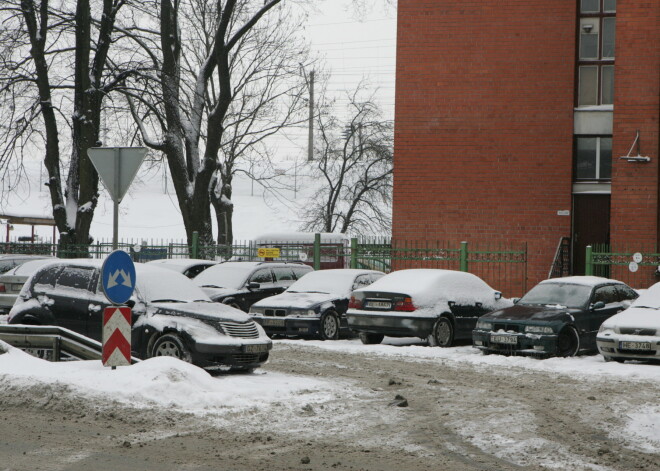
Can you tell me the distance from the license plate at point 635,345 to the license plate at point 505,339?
172 centimetres

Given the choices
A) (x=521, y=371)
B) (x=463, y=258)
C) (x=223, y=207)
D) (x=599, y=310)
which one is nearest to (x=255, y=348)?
(x=521, y=371)

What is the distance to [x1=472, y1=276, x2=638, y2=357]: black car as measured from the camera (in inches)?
637

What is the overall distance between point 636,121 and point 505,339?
42.8 ft

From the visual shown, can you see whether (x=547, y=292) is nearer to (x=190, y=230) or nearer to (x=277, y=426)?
(x=277, y=426)

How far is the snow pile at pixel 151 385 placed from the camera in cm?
1033

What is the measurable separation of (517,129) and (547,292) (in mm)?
12151

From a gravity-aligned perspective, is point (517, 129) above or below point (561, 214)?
above

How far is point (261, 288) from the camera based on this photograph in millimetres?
21422

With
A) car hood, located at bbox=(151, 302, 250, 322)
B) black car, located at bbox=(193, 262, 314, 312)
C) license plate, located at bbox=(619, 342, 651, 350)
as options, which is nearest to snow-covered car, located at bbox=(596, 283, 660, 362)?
license plate, located at bbox=(619, 342, 651, 350)

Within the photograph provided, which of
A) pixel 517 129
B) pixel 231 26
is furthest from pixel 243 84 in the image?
pixel 517 129

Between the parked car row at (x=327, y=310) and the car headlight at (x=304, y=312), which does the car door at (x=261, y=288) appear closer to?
the parked car row at (x=327, y=310)

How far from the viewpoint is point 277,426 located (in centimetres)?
950

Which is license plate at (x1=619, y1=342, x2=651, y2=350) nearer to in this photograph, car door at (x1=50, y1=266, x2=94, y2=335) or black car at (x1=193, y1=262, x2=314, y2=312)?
black car at (x1=193, y1=262, x2=314, y2=312)

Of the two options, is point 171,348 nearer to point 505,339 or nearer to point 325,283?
point 505,339
